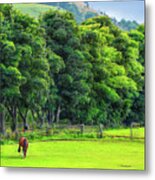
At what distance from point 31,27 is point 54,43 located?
0.18 metres

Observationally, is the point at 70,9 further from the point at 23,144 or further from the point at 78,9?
the point at 23,144

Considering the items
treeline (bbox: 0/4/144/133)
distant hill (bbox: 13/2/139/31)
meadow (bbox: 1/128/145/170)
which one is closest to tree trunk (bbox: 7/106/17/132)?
treeline (bbox: 0/4/144/133)

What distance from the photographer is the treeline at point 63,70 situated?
3.88 metres

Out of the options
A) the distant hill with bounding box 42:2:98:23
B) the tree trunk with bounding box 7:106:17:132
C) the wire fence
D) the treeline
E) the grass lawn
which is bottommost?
the grass lawn

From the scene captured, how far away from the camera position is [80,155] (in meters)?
3.82

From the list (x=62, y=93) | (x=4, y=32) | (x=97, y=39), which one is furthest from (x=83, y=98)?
(x=4, y=32)

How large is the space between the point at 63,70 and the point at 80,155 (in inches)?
21.8

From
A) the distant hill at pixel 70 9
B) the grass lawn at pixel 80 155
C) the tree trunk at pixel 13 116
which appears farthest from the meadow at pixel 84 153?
the distant hill at pixel 70 9

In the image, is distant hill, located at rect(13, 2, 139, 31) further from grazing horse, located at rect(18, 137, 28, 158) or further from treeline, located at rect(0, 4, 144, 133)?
grazing horse, located at rect(18, 137, 28, 158)

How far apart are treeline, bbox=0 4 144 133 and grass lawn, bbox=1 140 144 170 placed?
0.45 feet

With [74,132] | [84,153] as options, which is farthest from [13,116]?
[84,153]

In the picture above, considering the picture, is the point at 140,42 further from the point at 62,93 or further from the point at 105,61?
the point at 62,93

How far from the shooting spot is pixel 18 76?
12.9ft

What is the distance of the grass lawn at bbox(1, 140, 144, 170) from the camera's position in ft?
12.3
